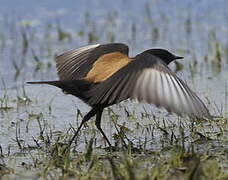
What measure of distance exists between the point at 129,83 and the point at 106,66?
2.94 feet

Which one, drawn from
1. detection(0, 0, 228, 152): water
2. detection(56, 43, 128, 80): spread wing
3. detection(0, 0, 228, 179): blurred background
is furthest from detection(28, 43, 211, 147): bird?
detection(0, 0, 228, 152): water

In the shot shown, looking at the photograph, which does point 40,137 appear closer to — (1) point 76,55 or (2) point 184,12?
(1) point 76,55

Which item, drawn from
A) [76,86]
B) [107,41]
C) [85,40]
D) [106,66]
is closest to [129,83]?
[76,86]

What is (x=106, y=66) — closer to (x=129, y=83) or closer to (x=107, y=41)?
(x=129, y=83)

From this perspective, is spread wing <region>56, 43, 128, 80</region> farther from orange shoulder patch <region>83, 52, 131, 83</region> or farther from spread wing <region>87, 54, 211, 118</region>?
spread wing <region>87, 54, 211, 118</region>

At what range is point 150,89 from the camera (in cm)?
559

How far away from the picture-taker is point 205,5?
46.6 feet

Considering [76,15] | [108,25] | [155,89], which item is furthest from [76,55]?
[76,15]

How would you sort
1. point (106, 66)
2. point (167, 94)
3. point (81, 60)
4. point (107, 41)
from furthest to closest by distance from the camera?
1. point (107, 41)
2. point (81, 60)
3. point (106, 66)
4. point (167, 94)

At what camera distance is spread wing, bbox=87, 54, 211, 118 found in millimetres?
5484

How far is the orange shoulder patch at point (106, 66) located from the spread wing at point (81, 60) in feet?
0.47

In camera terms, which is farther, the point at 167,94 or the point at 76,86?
the point at 76,86

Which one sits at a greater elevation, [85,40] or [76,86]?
[85,40]

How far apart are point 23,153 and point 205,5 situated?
860cm
